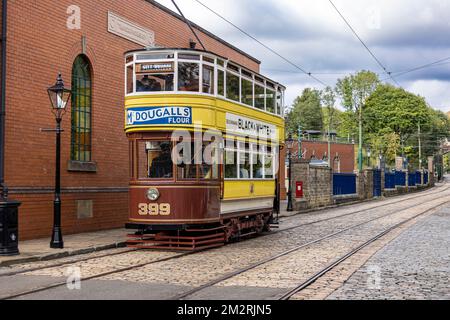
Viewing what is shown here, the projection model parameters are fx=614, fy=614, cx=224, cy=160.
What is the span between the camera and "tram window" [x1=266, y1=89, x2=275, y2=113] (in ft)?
57.6

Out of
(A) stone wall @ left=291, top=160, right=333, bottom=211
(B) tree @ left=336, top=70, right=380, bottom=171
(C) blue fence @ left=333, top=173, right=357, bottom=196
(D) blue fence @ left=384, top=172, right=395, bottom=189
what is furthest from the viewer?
(B) tree @ left=336, top=70, right=380, bottom=171

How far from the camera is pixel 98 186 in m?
18.3

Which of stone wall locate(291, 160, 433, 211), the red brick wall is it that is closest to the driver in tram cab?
stone wall locate(291, 160, 433, 211)

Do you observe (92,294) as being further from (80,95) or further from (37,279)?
(80,95)

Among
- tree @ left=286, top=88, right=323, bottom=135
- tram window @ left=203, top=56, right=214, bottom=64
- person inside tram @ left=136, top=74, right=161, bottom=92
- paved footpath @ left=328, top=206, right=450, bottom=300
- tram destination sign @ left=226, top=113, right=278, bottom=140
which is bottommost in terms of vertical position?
paved footpath @ left=328, top=206, right=450, bottom=300

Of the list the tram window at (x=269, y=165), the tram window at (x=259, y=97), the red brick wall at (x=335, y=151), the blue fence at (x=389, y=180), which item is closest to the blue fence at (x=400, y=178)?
the blue fence at (x=389, y=180)

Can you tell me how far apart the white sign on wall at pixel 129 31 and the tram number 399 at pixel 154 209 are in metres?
7.62

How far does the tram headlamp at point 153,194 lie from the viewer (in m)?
13.5

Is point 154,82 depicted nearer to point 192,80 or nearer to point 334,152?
point 192,80

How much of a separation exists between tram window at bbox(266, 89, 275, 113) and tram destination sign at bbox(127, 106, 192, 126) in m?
4.43

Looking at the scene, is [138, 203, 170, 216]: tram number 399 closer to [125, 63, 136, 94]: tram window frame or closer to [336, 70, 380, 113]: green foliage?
[125, 63, 136, 94]: tram window frame

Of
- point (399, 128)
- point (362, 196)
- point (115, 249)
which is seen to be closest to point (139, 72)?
point (115, 249)

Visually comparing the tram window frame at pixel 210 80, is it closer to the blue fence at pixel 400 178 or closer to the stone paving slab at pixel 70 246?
the stone paving slab at pixel 70 246
